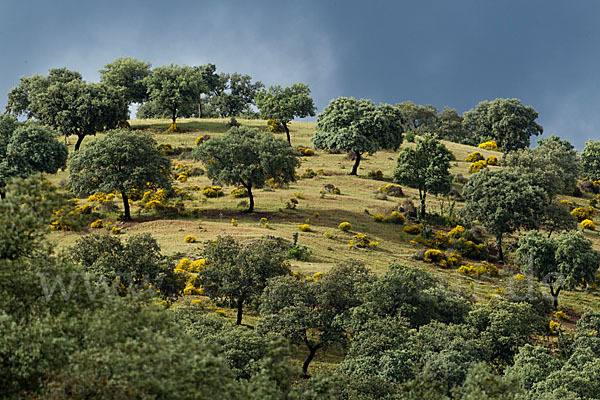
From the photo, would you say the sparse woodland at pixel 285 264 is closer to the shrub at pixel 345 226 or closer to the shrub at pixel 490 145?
the shrub at pixel 345 226

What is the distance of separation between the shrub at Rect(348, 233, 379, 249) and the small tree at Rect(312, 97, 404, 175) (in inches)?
933

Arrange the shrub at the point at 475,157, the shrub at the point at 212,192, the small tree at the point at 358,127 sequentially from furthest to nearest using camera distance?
the shrub at the point at 475,157
the small tree at the point at 358,127
the shrub at the point at 212,192

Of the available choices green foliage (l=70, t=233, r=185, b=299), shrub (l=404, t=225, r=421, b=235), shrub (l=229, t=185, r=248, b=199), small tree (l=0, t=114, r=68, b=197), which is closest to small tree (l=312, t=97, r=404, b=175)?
shrub (l=229, t=185, r=248, b=199)

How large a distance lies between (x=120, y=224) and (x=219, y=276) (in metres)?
23.5

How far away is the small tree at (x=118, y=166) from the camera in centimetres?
6450

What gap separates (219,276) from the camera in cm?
4553

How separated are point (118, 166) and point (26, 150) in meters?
11.4

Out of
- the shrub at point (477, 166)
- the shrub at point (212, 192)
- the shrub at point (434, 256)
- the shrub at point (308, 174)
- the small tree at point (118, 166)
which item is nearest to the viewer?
the shrub at point (434, 256)

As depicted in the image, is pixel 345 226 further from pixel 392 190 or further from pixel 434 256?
pixel 392 190

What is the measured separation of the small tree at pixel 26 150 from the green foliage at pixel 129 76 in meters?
43.2

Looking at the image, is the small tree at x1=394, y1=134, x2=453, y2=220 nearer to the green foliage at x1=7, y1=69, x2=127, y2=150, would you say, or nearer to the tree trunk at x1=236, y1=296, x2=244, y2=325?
the tree trunk at x1=236, y1=296, x2=244, y2=325

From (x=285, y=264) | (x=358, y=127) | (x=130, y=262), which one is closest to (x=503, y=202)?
(x=285, y=264)

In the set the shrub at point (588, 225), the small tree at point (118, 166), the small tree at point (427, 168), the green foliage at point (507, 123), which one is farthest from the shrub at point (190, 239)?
the green foliage at point (507, 123)

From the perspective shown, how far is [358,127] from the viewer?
86.4m
